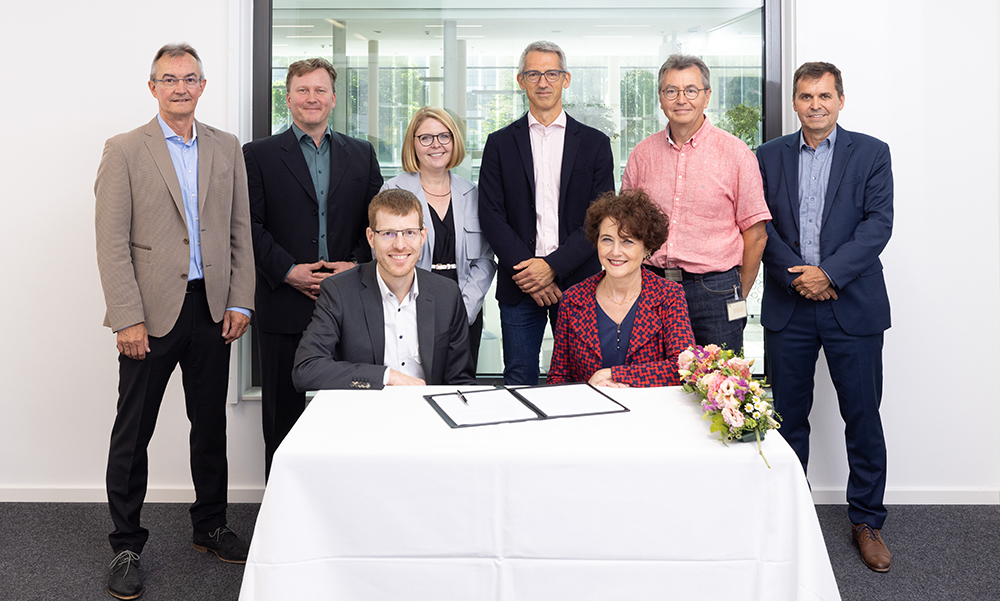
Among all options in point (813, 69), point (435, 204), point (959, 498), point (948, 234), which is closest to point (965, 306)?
point (948, 234)

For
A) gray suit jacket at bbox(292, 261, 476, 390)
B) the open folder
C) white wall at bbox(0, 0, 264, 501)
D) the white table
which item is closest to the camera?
the white table

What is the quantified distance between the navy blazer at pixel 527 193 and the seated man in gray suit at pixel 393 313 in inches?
23.2

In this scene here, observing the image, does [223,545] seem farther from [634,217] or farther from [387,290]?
[634,217]

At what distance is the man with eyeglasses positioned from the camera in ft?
9.80

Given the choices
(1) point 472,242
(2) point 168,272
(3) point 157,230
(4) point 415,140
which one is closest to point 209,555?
(2) point 168,272

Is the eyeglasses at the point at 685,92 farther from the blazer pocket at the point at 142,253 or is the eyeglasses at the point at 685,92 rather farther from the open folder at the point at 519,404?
the blazer pocket at the point at 142,253

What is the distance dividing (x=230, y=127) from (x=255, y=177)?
1.88ft

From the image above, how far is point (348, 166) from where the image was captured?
3.23m

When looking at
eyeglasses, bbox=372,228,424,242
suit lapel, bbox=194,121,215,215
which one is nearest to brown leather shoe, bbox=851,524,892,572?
eyeglasses, bbox=372,228,424,242

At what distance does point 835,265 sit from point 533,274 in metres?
1.23

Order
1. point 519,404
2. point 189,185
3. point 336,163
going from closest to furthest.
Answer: point 519,404 < point 189,185 < point 336,163

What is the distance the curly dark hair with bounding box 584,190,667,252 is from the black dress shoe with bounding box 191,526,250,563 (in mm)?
1897

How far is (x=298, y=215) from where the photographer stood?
319 centimetres

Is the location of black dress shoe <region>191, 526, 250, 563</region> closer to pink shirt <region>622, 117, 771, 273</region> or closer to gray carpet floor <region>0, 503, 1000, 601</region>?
gray carpet floor <region>0, 503, 1000, 601</region>
